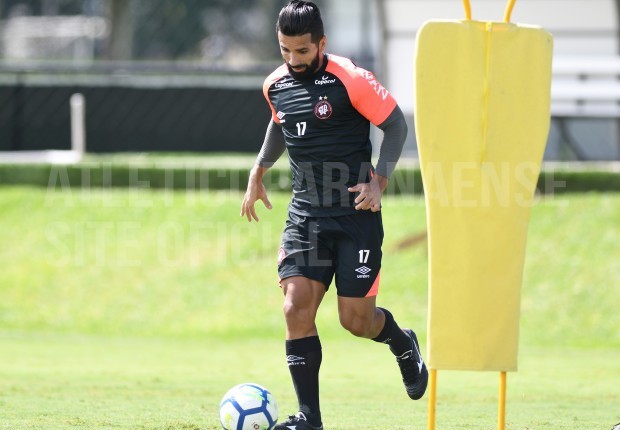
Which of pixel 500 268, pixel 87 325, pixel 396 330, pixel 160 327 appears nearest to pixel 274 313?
pixel 160 327

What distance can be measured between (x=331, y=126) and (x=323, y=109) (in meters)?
0.10

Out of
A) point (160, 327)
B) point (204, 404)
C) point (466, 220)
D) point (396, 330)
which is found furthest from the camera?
point (160, 327)

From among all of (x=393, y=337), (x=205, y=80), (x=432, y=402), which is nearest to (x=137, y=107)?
(x=205, y=80)

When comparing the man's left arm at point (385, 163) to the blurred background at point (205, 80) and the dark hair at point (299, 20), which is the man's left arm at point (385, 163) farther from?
the blurred background at point (205, 80)

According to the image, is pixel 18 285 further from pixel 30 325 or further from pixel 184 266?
pixel 184 266

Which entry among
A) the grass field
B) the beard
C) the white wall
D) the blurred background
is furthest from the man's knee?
the white wall

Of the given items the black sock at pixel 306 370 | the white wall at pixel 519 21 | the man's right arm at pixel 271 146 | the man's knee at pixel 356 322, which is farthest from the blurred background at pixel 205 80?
the black sock at pixel 306 370

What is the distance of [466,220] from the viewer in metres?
4.84

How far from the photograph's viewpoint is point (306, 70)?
5.70 m

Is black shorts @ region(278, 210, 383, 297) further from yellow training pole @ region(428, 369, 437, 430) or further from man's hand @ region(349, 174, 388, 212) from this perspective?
yellow training pole @ region(428, 369, 437, 430)

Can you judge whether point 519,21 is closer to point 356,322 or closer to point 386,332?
point 386,332

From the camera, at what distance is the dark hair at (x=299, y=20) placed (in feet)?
18.0

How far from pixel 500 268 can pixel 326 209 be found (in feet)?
3.84

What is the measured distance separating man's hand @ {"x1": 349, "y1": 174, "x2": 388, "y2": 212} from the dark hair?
2.46ft
